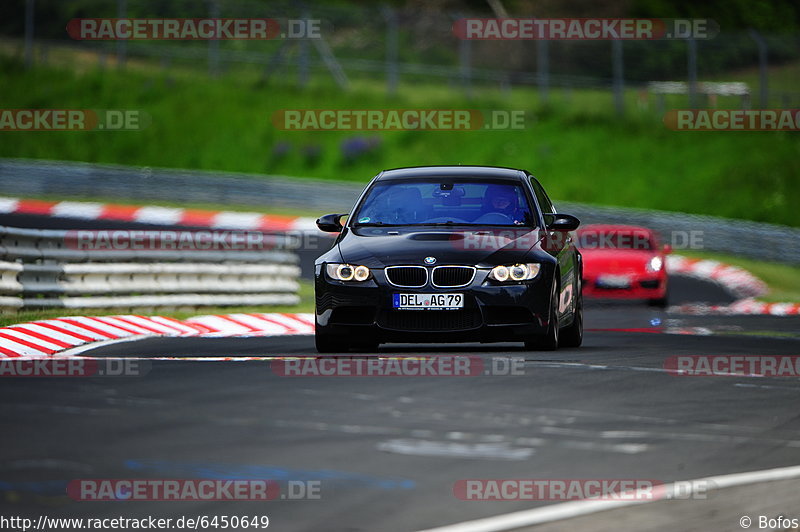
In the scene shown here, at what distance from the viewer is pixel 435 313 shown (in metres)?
12.1

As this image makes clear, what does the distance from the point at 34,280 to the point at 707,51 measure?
26978 millimetres

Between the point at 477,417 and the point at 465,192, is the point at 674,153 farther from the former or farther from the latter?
the point at 477,417

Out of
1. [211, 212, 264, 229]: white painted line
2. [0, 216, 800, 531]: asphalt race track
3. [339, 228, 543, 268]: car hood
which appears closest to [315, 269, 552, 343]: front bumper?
[339, 228, 543, 268]: car hood

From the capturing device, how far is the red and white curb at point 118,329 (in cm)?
1300

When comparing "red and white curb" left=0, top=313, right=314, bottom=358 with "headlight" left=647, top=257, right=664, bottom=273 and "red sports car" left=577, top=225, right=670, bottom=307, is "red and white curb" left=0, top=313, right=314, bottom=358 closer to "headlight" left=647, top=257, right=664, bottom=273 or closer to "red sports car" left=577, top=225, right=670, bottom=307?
"red sports car" left=577, top=225, right=670, bottom=307

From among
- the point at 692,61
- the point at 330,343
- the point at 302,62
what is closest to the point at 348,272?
the point at 330,343

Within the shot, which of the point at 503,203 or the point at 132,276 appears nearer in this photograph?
the point at 503,203

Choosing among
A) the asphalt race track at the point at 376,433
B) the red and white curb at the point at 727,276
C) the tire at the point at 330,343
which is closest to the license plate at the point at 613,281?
the red and white curb at the point at 727,276

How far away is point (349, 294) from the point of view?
40.0 ft

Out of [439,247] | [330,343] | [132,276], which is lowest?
[330,343]

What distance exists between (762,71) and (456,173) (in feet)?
92.4

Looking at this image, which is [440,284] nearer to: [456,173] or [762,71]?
[456,173]

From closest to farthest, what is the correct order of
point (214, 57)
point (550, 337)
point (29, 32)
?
point (550, 337) → point (29, 32) → point (214, 57)

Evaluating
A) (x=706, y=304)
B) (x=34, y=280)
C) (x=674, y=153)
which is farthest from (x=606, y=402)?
(x=674, y=153)
